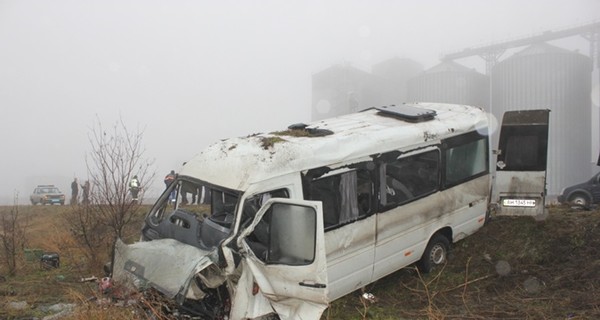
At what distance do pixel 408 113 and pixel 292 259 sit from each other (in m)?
4.04

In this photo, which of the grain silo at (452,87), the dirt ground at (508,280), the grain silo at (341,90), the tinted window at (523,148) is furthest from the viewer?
the grain silo at (341,90)

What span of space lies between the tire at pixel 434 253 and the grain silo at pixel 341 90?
43.6 meters

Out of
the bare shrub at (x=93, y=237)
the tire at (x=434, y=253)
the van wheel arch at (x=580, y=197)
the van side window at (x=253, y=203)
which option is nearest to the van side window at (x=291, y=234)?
the van side window at (x=253, y=203)

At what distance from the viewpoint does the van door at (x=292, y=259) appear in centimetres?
421

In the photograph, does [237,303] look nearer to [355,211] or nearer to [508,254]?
[355,211]

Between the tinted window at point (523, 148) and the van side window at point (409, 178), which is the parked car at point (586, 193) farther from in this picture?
the van side window at point (409, 178)

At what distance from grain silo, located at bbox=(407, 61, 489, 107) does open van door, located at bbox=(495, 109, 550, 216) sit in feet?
136

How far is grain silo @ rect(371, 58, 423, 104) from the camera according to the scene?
56378mm

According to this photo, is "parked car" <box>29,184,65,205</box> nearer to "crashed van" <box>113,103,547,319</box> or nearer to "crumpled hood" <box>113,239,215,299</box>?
"crashed van" <box>113,103,547,319</box>

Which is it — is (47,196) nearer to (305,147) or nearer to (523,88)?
(305,147)

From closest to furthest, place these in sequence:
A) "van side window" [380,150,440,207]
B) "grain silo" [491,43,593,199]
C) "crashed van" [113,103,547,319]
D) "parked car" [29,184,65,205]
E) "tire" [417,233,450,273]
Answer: "crashed van" [113,103,547,319] < "van side window" [380,150,440,207] < "tire" [417,233,450,273] < "parked car" [29,184,65,205] < "grain silo" [491,43,593,199]

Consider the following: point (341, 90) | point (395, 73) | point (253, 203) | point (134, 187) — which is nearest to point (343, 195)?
point (253, 203)

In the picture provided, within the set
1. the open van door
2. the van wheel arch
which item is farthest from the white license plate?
the van wheel arch

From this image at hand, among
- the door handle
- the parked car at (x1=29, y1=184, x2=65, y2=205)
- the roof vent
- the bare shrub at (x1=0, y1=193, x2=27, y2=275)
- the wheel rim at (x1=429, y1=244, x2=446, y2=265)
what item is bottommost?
the parked car at (x1=29, y1=184, x2=65, y2=205)
